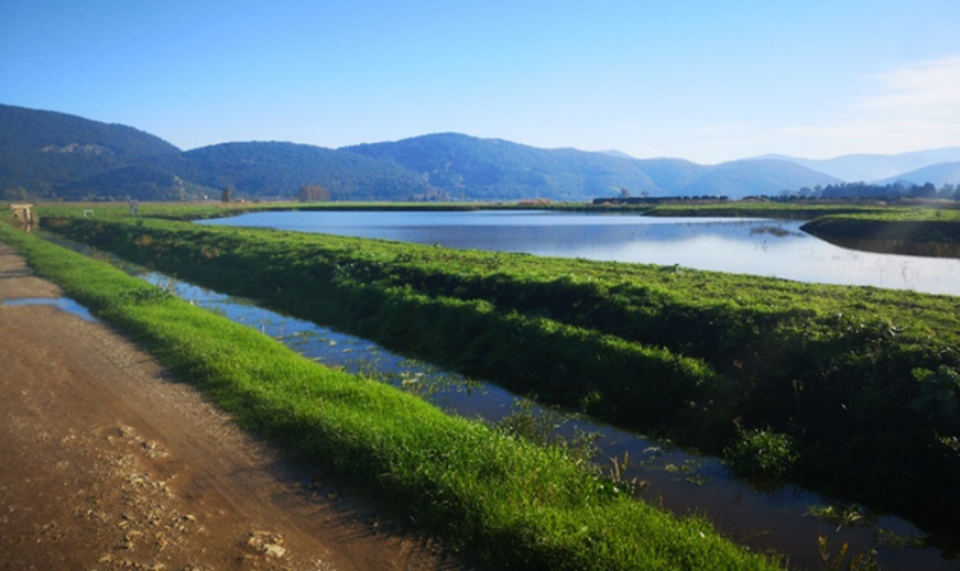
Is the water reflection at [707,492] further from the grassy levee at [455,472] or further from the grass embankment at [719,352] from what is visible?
the grassy levee at [455,472]

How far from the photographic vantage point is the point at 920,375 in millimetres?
10328

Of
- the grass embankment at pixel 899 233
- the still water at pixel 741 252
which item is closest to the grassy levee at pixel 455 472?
the still water at pixel 741 252

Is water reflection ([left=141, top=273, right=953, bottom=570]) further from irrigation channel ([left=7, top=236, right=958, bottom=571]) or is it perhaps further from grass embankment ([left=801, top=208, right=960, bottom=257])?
grass embankment ([left=801, top=208, right=960, bottom=257])

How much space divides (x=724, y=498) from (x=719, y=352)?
4.71 m

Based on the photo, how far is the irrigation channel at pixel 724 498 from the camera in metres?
8.00

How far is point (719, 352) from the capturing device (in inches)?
528

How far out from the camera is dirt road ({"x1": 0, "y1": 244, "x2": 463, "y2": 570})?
276 inches

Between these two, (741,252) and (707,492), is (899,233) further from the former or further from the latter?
(707,492)

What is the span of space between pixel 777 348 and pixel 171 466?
36.2 ft

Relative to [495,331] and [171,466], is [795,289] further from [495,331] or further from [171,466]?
[171,466]

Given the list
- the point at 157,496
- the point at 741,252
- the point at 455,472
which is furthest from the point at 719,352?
the point at 741,252

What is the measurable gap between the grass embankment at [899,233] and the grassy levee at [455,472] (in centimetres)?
3770

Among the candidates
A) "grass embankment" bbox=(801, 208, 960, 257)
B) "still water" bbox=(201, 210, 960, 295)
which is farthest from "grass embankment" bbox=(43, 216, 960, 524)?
"grass embankment" bbox=(801, 208, 960, 257)

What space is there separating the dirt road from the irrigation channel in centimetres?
409
